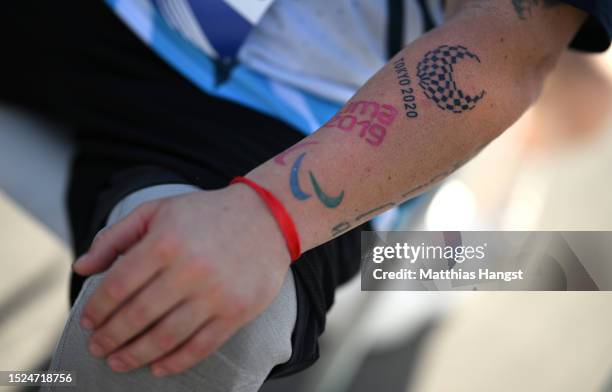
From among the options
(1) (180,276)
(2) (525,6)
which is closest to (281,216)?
(1) (180,276)

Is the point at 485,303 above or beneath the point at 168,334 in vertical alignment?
beneath

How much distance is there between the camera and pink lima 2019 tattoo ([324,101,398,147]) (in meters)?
0.74

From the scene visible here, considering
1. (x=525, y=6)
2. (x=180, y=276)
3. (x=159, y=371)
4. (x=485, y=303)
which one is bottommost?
(x=485, y=303)

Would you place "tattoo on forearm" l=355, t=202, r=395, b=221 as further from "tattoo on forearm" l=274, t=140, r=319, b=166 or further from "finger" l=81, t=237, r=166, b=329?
"finger" l=81, t=237, r=166, b=329

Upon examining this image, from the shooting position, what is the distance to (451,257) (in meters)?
1.01

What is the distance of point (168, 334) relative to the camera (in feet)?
2.07

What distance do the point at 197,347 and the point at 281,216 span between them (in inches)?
6.2

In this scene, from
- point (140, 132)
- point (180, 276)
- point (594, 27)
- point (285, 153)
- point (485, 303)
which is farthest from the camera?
point (485, 303)

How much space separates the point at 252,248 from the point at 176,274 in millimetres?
79

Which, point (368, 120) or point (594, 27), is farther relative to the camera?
point (594, 27)

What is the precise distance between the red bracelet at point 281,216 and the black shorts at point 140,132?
0.48 ft

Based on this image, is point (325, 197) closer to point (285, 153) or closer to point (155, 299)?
point (285, 153)

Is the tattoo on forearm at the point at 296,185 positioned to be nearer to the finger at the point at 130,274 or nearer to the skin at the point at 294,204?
the skin at the point at 294,204

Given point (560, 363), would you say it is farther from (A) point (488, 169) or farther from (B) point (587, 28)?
(B) point (587, 28)
